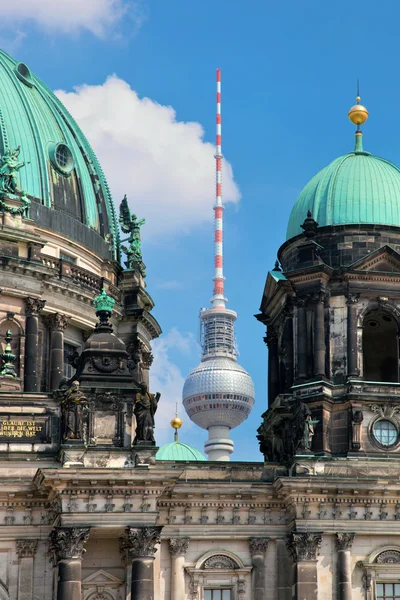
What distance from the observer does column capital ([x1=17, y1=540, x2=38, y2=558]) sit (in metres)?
50.0

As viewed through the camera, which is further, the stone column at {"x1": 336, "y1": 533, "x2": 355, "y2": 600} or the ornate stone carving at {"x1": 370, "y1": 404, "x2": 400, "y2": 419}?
the ornate stone carving at {"x1": 370, "y1": 404, "x2": 400, "y2": 419}

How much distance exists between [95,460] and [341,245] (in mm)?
12364

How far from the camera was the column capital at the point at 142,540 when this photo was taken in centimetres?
4859

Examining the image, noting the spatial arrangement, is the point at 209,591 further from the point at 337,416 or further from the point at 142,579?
the point at 337,416

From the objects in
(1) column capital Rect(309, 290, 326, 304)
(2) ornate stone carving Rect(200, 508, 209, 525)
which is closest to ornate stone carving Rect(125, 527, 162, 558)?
(2) ornate stone carving Rect(200, 508, 209, 525)

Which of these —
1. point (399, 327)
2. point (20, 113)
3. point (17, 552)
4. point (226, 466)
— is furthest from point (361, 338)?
point (20, 113)

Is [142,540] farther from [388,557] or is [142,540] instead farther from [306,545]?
[388,557]

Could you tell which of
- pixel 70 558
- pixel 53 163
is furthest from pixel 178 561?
pixel 53 163

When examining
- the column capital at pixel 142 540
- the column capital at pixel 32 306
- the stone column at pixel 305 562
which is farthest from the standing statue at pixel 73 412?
the column capital at pixel 32 306

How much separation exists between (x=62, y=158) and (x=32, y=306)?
8577mm

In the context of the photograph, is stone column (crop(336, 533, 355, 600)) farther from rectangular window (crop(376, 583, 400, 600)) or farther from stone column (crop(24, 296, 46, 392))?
stone column (crop(24, 296, 46, 392))

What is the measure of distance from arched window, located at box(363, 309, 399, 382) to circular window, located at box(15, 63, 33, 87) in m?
20.3

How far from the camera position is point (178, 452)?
67812 millimetres

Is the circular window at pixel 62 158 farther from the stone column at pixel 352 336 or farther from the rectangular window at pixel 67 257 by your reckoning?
the stone column at pixel 352 336
